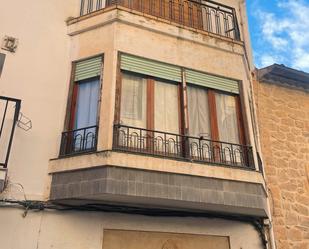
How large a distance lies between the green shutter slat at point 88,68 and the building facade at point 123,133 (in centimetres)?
3

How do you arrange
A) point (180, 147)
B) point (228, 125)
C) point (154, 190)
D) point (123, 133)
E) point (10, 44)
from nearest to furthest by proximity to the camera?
point (154, 190) < point (123, 133) < point (180, 147) < point (10, 44) < point (228, 125)

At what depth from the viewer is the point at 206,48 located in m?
7.63

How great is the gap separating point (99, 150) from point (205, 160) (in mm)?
2049

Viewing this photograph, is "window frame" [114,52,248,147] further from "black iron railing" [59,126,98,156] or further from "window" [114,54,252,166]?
"black iron railing" [59,126,98,156]

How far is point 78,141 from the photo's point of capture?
6.27 m

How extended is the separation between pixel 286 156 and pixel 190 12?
4.22m

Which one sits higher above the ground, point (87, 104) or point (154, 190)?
point (87, 104)

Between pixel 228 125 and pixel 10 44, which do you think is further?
pixel 228 125

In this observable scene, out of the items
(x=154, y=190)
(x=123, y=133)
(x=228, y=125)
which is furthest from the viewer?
(x=228, y=125)

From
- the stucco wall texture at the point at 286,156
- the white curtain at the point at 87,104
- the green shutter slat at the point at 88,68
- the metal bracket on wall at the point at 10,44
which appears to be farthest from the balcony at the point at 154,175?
the metal bracket on wall at the point at 10,44

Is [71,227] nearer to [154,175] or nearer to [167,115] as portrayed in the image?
[154,175]

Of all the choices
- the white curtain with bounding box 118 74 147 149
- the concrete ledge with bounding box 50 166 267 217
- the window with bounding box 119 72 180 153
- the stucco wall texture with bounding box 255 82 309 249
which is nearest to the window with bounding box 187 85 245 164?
the window with bounding box 119 72 180 153

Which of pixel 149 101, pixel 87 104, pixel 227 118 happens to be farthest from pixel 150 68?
pixel 227 118

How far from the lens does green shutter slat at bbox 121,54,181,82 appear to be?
21.9 ft
